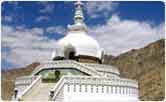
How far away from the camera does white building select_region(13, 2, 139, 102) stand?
24.0 metres

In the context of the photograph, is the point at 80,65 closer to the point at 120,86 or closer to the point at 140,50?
the point at 120,86

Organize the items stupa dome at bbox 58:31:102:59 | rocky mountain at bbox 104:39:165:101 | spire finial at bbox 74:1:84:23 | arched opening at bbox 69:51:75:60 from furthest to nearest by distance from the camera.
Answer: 1. rocky mountain at bbox 104:39:165:101
2. spire finial at bbox 74:1:84:23
3. arched opening at bbox 69:51:75:60
4. stupa dome at bbox 58:31:102:59

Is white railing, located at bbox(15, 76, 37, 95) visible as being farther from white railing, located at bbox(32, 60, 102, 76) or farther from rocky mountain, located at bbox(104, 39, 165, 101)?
rocky mountain, located at bbox(104, 39, 165, 101)

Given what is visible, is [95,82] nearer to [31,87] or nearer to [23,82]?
[31,87]

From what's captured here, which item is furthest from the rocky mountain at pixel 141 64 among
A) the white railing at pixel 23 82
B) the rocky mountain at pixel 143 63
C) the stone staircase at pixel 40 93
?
the stone staircase at pixel 40 93

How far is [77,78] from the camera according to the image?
2466cm

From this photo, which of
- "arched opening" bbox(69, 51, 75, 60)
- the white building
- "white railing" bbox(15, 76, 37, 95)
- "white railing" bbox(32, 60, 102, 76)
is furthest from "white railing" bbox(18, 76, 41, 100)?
"arched opening" bbox(69, 51, 75, 60)

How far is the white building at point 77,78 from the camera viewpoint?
24016 millimetres

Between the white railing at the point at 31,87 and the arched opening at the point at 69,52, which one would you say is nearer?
the white railing at the point at 31,87

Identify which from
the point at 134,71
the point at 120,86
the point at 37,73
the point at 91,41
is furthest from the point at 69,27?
the point at 134,71

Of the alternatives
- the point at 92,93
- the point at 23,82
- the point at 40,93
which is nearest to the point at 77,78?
the point at 92,93

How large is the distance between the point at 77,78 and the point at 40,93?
2.11 metres

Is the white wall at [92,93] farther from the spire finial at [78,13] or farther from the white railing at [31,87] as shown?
the spire finial at [78,13]

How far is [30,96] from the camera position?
23.3 meters
